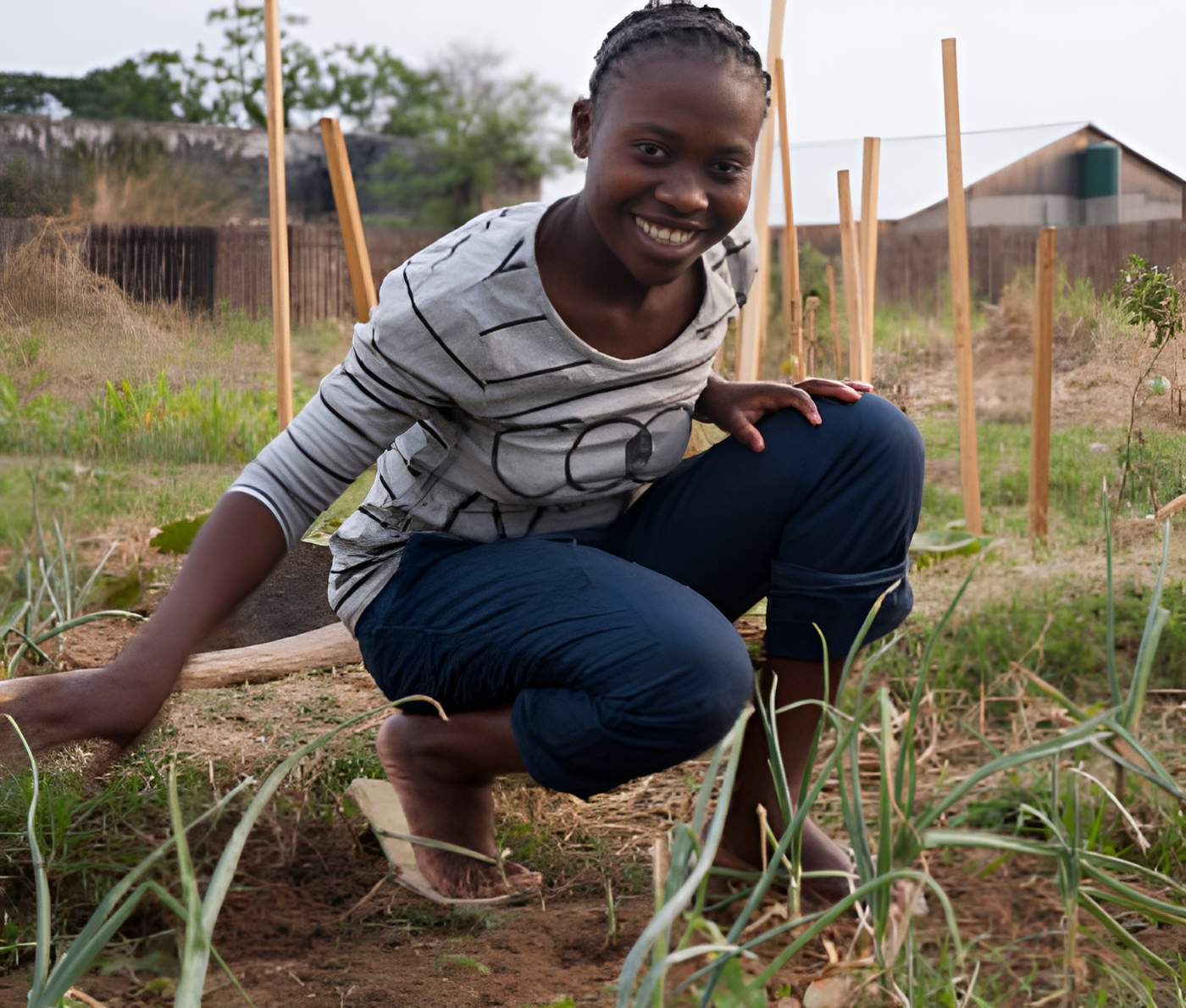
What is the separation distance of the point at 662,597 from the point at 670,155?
47cm

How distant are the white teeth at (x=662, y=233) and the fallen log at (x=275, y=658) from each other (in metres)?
0.97

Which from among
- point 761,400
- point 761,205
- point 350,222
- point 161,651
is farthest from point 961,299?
point 161,651

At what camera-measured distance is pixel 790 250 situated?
2838 mm

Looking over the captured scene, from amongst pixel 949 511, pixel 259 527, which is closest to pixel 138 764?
pixel 259 527

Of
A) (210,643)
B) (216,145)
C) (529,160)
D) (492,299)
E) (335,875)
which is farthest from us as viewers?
(529,160)

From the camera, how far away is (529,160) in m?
17.7

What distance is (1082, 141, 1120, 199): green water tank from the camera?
267 cm

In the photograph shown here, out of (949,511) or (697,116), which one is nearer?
(697,116)

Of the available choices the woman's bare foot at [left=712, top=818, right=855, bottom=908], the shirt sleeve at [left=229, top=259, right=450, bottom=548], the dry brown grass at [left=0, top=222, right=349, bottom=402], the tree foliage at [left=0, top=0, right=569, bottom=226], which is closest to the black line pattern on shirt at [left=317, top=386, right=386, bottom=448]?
the shirt sleeve at [left=229, top=259, right=450, bottom=548]

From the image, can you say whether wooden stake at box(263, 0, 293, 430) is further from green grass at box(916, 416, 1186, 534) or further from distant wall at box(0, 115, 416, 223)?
green grass at box(916, 416, 1186, 534)

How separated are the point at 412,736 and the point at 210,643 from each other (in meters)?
0.94

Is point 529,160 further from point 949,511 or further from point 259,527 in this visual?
point 259,527

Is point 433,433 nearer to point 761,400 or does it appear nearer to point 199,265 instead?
point 761,400

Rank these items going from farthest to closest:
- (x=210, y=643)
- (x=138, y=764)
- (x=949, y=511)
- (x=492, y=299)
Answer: (x=949, y=511), (x=210, y=643), (x=138, y=764), (x=492, y=299)
